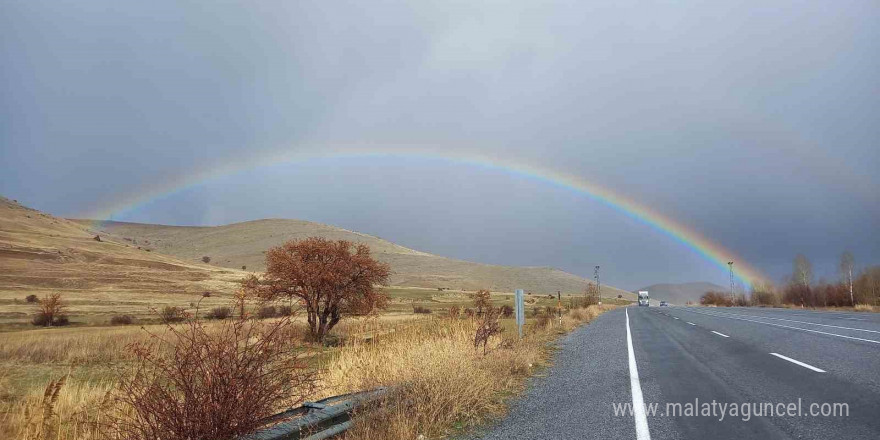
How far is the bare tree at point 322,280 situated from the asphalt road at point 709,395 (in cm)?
1589

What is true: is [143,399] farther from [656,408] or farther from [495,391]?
[656,408]

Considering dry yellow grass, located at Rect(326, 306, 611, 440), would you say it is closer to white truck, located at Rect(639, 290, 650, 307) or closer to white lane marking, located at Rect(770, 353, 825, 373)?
white lane marking, located at Rect(770, 353, 825, 373)

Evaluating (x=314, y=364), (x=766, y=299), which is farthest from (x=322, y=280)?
(x=766, y=299)

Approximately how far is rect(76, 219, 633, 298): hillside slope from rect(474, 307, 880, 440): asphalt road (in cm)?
12175

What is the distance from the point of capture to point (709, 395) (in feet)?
26.2

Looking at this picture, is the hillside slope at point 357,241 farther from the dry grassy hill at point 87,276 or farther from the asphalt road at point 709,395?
the asphalt road at point 709,395

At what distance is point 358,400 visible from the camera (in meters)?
6.44

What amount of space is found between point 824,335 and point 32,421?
72.6ft

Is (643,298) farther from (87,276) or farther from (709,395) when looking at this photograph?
(709,395)

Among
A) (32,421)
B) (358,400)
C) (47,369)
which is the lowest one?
(47,369)

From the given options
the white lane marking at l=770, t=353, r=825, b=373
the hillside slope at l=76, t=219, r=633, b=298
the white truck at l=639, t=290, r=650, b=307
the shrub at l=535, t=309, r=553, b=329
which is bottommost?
the shrub at l=535, t=309, r=553, b=329

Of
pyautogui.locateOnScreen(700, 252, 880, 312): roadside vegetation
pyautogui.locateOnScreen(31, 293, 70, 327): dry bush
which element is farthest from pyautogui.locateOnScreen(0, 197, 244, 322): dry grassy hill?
pyautogui.locateOnScreen(700, 252, 880, 312): roadside vegetation

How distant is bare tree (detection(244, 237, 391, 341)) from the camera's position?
85.3 feet

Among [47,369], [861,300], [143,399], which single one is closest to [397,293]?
[861,300]
